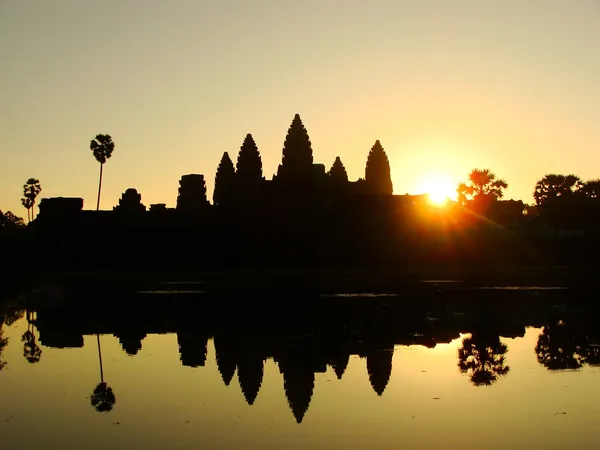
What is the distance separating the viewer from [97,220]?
90.6 m

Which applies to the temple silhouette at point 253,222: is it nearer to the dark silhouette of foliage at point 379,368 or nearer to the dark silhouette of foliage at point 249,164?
the dark silhouette of foliage at point 249,164

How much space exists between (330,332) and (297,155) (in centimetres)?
6303

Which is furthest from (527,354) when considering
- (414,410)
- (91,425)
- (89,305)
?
(89,305)

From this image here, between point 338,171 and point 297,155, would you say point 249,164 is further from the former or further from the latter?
point 338,171

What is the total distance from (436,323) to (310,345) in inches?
268

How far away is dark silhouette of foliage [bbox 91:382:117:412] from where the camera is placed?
1595 centimetres

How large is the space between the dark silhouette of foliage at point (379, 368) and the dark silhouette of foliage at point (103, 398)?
526cm

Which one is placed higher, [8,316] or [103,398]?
[8,316]

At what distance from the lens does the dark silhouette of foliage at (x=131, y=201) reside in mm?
96125

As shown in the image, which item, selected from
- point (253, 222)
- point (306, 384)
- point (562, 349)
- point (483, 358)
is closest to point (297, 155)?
point (253, 222)

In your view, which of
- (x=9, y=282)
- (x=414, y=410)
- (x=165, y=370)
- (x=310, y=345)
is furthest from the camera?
(x=9, y=282)

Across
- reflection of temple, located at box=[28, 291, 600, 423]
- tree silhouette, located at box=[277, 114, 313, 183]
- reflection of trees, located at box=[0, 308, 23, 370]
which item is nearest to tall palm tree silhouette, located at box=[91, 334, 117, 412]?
reflection of temple, located at box=[28, 291, 600, 423]

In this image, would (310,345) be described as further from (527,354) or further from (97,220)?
(97,220)

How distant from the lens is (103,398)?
55.4ft
